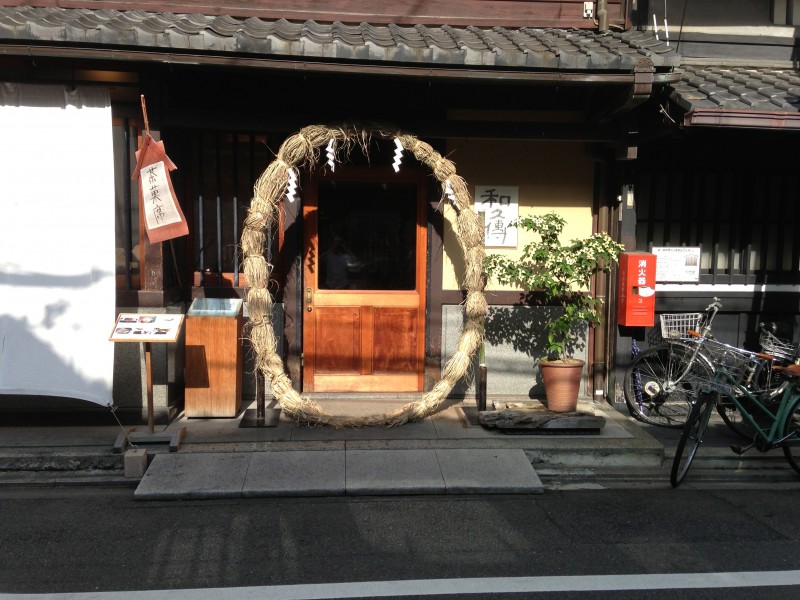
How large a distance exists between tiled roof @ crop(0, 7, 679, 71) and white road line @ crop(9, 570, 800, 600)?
4330mm

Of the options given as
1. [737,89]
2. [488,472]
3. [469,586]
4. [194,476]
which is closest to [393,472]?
[488,472]

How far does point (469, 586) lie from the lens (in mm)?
4238

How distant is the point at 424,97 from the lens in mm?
7164

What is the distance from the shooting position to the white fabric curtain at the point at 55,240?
6293mm

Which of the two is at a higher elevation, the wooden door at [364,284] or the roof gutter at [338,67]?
the roof gutter at [338,67]

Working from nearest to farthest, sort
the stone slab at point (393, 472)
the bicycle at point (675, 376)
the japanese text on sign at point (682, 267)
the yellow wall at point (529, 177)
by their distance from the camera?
the stone slab at point (393, 472)
the bicycle at point (675, 376)
the yellow wall at point (529, 177)
the japanese text on sign at point (682, 267)

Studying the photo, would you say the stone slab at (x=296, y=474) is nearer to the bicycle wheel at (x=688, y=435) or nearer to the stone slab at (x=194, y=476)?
the stone slab at (x=194, y=476)

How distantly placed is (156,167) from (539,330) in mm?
4427

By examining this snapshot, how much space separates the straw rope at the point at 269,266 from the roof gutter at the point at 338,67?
2.05 ft

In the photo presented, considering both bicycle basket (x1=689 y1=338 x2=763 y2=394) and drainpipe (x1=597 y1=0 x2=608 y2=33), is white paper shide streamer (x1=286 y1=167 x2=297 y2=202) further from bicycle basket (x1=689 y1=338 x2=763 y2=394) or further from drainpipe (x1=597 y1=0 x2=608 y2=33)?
bicycle basket (x1=689 y1=338 x2=763 y2=394)

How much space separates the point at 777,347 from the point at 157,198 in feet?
21.4

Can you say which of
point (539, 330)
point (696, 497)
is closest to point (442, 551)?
point (696, 497)

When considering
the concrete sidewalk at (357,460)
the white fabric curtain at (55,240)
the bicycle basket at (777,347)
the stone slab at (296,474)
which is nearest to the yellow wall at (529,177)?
the concrete sidewalk at (357,460)

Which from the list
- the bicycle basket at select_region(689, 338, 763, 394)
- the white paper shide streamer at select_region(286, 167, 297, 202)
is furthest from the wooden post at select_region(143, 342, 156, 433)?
the bicycle basket at select_region(689, 338, 763, 394)
